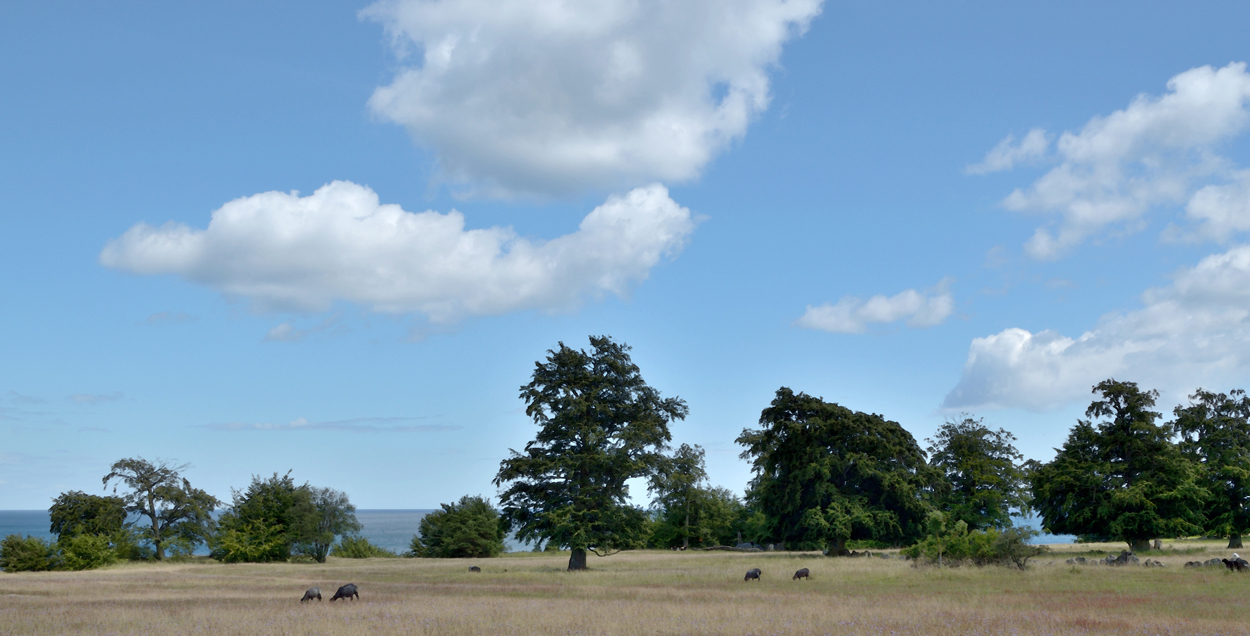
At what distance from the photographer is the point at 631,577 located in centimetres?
3969

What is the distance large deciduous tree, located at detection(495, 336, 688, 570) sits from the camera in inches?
1837

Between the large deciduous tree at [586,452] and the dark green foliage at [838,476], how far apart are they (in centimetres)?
1662

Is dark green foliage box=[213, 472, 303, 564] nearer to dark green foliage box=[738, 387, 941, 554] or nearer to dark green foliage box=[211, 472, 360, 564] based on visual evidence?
dark green foliage box=[211, 472, 360, 564]

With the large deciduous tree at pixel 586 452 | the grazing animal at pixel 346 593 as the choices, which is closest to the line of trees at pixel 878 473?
the large deciduous tree at pixel 586 452

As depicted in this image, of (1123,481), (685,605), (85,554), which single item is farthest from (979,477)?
(85,554)

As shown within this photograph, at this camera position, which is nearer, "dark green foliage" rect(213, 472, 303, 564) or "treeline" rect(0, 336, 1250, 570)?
"treeline" rect(0, 336, 1250, 570)

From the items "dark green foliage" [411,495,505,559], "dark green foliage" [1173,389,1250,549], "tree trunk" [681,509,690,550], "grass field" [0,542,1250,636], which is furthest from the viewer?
"tree trunk" [681,509,690,550]

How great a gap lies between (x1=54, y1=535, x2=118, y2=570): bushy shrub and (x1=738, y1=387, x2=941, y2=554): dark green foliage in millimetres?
50788

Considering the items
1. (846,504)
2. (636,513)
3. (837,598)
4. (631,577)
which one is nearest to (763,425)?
(846,504)

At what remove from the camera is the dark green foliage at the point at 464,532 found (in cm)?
7419

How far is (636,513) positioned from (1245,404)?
5697 cm

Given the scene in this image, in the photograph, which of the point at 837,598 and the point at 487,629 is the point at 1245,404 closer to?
the point at 837,598

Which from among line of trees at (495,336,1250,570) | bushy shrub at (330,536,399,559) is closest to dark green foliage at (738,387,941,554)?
line of trees at (495,336,1250,570)

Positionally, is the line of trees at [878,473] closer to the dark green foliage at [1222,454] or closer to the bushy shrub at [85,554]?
the dark green foliage at [1222,454]
